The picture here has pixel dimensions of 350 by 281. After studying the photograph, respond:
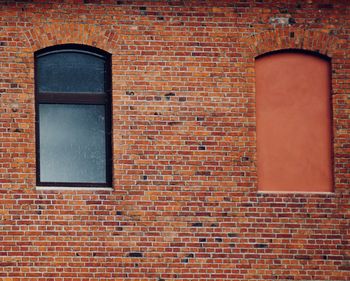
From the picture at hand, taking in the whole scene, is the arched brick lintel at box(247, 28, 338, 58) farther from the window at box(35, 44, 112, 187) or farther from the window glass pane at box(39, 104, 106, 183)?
the window glass pane at box(39, 104, 106, 183)

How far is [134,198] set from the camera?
1035 cm

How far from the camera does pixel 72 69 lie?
1064 cm

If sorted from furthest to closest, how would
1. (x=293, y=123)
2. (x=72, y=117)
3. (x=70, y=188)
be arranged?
(x=293, y=123), (x=72, y=117), (x=70, y=188)

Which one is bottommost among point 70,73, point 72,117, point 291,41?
point 72,117

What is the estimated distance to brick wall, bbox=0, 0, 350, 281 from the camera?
1026cm

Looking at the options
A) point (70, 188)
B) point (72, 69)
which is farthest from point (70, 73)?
point (70, 188)

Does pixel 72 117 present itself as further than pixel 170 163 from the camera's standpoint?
Yes

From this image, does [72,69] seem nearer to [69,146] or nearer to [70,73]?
[70,73]

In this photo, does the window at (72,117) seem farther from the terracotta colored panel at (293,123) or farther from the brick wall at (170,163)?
the terracotta colored panel at (293,123)

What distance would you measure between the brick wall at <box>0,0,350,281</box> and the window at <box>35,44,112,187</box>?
23cm

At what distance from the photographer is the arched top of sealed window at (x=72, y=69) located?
417 inches

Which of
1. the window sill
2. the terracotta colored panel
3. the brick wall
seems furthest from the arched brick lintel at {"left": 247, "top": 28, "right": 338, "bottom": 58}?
the window sill

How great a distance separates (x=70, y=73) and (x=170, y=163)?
207 cm

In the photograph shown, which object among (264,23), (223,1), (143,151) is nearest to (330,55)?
(264,23)
